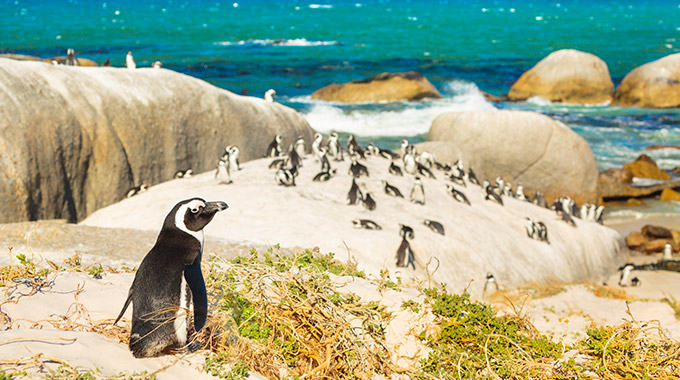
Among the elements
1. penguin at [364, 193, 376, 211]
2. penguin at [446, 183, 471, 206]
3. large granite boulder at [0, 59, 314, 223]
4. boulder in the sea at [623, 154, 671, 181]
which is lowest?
boulder in the sea at [623, 154, 671, 181]

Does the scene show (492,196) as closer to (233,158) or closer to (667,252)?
(667,252)

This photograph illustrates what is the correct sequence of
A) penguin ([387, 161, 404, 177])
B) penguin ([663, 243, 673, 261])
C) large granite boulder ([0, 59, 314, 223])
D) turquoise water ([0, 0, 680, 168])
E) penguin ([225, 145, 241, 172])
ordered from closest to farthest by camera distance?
large granite boulder ([0, 59, 314, 223]), penguin ([225, 145, 241, 172]), penguin ([387, 161, 404, 177]), penguin ([663, 243, 673, 261]), turquoise water ([0, 0, 680, 168])

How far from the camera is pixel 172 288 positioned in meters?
3.67

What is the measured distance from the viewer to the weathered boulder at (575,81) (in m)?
37.9

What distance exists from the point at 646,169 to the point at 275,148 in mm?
16176

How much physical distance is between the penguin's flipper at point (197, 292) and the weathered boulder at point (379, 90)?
1262 inches

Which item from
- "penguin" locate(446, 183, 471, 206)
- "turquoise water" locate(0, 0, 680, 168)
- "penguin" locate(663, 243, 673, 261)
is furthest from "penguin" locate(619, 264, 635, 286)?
"turquoise water" locate(0, 0, 680, 168)

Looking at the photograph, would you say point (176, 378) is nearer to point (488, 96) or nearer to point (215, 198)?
point (215, 198)

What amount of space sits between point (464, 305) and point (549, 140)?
658 inches

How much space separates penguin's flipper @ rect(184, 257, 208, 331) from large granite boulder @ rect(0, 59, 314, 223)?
8.10 meters

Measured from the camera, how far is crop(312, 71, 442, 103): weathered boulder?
35594 millimetres

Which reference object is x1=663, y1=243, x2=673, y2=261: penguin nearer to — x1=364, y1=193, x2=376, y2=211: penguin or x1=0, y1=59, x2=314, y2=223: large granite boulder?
x1=364, y1=193, x2=376, y2=211: penguin

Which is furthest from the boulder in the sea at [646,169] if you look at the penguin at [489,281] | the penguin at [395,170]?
the penguin at [489,281]

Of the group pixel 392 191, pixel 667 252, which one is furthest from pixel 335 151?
pixel 667 252
